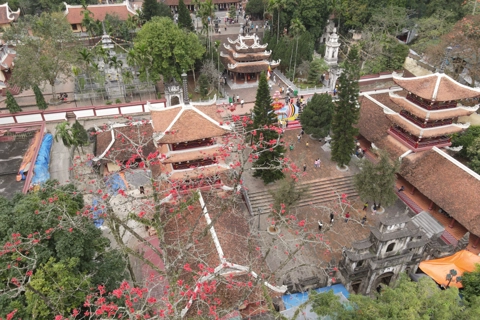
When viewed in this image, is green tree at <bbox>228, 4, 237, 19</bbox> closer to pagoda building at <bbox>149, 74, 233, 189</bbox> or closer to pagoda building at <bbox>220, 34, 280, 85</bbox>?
→ pagoda building at <bbox>220, 34, 280, 85</bbox>

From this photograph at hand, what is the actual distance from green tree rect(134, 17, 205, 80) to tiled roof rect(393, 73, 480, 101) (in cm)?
1720

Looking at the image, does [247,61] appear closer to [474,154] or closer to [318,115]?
[318,115]

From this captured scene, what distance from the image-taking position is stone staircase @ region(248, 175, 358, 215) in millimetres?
21047

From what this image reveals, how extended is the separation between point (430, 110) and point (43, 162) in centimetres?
2318

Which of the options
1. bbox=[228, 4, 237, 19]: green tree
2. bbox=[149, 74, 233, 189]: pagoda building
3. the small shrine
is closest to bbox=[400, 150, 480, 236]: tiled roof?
the small shrine

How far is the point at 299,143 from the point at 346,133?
5029 millimetres

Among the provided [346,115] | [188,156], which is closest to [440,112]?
[346,115]

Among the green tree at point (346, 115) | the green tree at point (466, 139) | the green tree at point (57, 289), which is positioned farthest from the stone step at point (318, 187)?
the green tree at point (57, 289)

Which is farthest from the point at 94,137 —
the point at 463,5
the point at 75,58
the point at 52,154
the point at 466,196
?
the point at 463,5

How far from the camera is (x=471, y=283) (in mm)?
14391

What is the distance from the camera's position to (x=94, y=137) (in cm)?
2478

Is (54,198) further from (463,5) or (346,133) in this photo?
Result: (463,5)

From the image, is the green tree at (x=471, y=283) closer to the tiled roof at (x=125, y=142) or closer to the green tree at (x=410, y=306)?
the green tree at (x=410, y=306)

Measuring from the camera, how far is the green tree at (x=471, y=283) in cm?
1419
